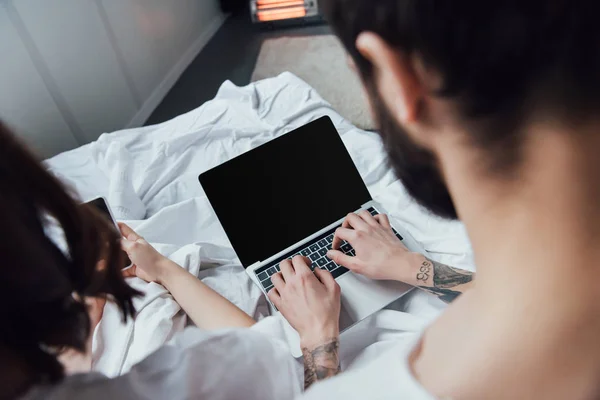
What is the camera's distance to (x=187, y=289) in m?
0.81

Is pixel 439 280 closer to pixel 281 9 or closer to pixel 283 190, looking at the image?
pixel 283 190

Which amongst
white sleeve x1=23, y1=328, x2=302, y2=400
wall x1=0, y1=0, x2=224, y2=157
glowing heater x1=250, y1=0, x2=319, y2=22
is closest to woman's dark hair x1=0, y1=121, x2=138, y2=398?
white sleeve x1=23, y1=328, x2=302, y2=400

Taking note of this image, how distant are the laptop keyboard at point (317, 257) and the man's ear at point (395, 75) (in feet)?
1.80

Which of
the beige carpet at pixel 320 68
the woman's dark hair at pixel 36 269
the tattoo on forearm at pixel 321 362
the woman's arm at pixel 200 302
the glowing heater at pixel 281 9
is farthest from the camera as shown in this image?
the glowing heater at pixel 281 9

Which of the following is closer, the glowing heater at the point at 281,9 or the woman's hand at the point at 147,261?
the woman's hand at the point at 147,261

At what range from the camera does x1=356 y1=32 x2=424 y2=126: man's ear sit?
0.30 m

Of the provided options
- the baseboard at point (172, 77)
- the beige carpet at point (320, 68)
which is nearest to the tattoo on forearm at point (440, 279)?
the beige carpet at point (320, 68)

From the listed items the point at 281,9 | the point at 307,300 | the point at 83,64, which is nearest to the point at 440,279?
the point at 307,300

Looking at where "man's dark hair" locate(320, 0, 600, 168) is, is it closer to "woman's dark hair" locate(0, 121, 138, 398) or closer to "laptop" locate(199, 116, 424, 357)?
"woman's dark hair" locate(0, 121, 138, 398)

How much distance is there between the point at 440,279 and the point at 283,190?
369 millimetres

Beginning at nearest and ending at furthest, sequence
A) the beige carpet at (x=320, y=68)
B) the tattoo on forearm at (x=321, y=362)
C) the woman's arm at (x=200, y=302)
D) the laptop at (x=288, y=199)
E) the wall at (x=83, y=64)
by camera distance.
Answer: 1. the tattoo on forearm at (x=321, y=362)
2. the woman's arm at (x=200, y=302)
3. the laptop at (x=288, y=199)
4. the wall at (x=83, y=64)
5. the beige carpet at (x=320, y=68)

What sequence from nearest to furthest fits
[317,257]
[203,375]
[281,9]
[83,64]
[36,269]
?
[36,269] < [203,375] < [317,257] < [83,64] < [281,9]

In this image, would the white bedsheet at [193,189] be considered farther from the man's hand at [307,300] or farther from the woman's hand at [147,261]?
the man's hand at [307,300]

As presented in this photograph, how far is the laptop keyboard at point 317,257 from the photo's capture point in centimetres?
86
